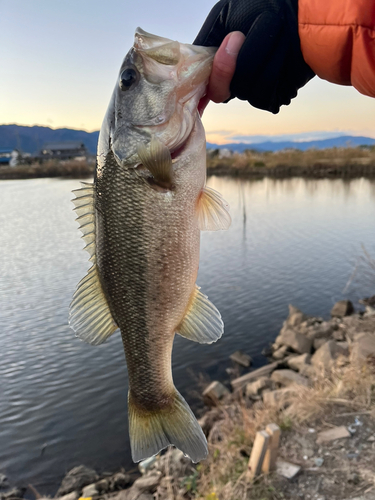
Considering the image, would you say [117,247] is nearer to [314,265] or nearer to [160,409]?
[160,409]

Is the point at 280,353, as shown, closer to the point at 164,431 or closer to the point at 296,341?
the point at 296,341

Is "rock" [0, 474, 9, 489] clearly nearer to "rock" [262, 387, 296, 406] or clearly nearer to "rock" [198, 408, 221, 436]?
"rock" [198, 408, 221, 436]

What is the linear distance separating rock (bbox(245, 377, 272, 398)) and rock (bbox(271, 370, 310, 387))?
0.66ft

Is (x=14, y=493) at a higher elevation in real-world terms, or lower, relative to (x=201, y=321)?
lower

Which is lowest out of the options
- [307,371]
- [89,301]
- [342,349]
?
[307,371]

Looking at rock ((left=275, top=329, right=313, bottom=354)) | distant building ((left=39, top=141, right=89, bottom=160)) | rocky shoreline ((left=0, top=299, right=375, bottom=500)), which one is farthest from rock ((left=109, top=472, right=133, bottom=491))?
distant building ((left=39, top=141, right=89, bottom=160))

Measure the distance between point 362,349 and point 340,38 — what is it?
7104 millimetres

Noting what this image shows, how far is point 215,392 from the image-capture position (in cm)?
879

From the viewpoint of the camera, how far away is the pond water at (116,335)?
8.48 meters

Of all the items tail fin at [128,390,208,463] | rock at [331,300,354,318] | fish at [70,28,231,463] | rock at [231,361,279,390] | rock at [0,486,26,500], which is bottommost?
rock at [0,486,26,500]

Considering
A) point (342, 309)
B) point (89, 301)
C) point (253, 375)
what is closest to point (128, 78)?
point (89, 301)

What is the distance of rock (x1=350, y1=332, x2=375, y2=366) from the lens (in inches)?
270

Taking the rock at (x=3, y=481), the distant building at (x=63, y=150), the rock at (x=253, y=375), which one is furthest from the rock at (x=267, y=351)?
the distant building at (x=63, y=150)

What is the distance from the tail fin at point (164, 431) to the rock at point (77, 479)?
5.99m
